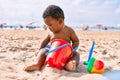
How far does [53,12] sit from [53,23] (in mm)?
143

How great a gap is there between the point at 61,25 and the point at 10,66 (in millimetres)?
918

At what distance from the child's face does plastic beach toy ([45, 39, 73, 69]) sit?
171mm

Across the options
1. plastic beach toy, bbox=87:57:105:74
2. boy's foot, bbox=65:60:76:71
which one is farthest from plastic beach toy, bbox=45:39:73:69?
plastic beach toy, bbox=87:57:105:74

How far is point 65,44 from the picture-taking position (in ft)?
11.7

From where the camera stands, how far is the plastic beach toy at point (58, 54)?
3.50m

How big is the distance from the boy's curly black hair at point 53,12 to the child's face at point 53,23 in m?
0.04

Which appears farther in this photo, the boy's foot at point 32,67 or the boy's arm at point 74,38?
the boy's arm at point 74,38

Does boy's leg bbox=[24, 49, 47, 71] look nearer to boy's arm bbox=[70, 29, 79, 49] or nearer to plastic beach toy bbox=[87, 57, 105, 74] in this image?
boy's arm bbox=[70, 29, 79, 49]

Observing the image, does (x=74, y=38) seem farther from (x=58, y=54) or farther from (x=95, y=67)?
(x=95, y=67)

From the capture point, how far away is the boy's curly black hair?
3531mm

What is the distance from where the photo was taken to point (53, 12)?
11.6 feet

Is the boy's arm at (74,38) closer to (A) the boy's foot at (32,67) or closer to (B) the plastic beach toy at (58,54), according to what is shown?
(B) the plastic beach toy at (58,54)

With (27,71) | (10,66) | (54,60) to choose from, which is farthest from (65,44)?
(10,66)

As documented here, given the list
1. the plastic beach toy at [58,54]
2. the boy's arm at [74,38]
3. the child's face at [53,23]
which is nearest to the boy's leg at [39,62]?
the plastic beach toy at [58,54]
